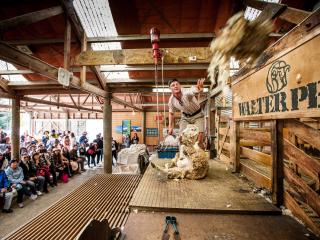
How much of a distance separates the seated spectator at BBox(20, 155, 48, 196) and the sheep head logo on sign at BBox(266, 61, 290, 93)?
8.82 meters

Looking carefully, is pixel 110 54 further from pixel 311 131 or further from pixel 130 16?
pixel 311 131

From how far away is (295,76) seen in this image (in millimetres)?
2201

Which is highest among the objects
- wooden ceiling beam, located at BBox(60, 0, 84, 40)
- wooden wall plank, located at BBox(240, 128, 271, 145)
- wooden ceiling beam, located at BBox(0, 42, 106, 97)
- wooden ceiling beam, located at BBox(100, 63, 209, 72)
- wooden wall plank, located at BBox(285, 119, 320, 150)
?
wooden ceiling beam, located at BBox(60, 0, 84, 40)

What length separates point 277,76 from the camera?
255 centimetres

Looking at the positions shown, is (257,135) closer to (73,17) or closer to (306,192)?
(306,192)

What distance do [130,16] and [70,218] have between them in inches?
198

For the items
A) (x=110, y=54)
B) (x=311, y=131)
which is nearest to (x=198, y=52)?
(x=110, y=54)

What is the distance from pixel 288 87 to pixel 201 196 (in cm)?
174

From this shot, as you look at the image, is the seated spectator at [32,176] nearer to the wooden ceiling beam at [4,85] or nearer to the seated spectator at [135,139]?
the wooden ceiling beam at [4,85]

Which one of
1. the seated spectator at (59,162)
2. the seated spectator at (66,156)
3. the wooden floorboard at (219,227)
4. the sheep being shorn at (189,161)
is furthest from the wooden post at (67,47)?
the seated spectator at (66,156)

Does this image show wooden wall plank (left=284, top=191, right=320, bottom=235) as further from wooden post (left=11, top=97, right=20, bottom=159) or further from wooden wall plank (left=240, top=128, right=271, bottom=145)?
wooden post (left=11, top=97, right=20, bottom=159)

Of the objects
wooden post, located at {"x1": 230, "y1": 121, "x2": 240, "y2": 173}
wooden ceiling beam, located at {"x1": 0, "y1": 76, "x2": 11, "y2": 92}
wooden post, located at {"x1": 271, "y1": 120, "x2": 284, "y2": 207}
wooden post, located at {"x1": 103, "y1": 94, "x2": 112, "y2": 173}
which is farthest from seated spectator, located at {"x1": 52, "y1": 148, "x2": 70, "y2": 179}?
wooden post, located at {"x1": 271, "y1": 120, "x2": 284, "y2": 207}

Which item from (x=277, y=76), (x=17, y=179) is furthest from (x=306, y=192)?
(x=17, y=179)

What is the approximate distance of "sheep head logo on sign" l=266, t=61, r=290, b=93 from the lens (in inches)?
94.4
